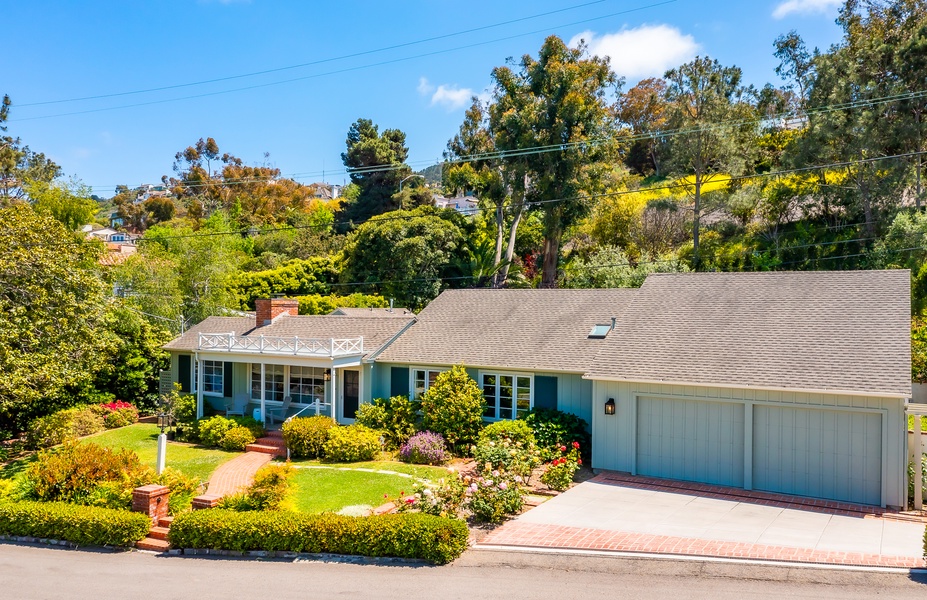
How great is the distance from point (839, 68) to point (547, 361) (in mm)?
25698

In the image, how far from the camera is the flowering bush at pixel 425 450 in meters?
17.7

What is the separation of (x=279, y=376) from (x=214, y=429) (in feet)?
10.3

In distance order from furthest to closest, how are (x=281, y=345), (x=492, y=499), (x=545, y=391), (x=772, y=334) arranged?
(x=281, y=345), (x=545, y=391), (x=772, y=334), (x=492, y=499)

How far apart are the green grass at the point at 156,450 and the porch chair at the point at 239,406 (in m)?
2.28

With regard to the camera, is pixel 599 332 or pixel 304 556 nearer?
pixel 304 556

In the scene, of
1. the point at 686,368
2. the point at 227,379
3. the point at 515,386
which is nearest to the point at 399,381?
the point at 515,386

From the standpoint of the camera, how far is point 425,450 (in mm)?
17750

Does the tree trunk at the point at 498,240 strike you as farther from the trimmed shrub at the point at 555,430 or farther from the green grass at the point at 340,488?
the green grass at the point at 340,488

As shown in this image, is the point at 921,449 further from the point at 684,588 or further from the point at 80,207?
the point at 80,207

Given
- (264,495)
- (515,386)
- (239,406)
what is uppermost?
(515,386)

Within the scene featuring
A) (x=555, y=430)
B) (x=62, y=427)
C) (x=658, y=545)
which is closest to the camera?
(x=658, y=545)

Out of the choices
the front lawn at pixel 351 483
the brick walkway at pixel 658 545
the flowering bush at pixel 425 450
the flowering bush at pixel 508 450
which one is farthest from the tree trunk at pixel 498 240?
the brick walkway at pixel 658 545

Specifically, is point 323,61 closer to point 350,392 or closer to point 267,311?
point 267,311

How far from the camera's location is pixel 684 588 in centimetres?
899
